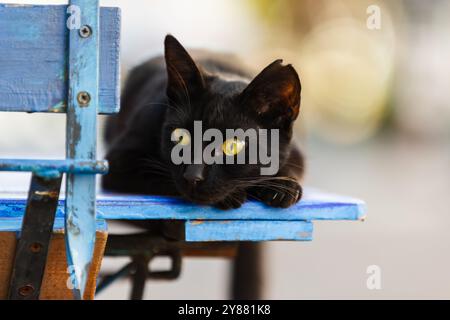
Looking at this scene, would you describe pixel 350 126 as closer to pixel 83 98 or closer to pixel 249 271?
pixel 249 271

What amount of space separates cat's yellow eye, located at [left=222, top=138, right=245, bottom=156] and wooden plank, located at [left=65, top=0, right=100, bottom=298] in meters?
0.52

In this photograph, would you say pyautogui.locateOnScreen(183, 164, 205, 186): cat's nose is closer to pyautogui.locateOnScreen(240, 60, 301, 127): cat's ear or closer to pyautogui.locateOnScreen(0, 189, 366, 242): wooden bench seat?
pyautogui.locateOnScreen(0, 189, 366, 242): wooden bench seat

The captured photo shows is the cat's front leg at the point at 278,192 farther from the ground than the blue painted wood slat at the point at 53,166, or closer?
farther from the ground

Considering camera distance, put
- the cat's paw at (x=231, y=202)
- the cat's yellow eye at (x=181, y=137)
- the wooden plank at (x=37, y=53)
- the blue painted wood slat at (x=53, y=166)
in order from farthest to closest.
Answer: the cat's yellow eye at (x=181, y=137) → the cat's paw at (x=231, y=202) → the wooden plank at (x=37, y=53) → the blue painted wood slat at (x=53, y=166)

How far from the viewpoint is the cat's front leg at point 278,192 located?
1.65 m

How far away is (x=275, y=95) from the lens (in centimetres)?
181

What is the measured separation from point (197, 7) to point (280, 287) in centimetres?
467

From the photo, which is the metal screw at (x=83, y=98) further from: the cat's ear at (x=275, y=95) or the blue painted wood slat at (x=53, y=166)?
the cat's ear at (x=275, y=95)

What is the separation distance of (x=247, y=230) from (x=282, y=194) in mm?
136

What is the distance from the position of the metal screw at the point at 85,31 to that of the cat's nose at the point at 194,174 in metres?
0.48

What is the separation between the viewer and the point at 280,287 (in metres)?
4.12

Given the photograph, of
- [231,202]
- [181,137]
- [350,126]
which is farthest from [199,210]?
[350,126]

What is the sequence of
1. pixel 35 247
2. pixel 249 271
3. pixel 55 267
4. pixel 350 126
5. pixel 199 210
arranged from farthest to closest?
1. pixel 350 126
2. pixel 249 271
3. pixel 199 210
4. pixel 55 267
5. pixel 35 247

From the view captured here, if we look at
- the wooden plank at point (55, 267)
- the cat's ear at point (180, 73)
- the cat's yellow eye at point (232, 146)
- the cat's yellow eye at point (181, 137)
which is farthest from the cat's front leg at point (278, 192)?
the wooden plank at point (55, 267)
